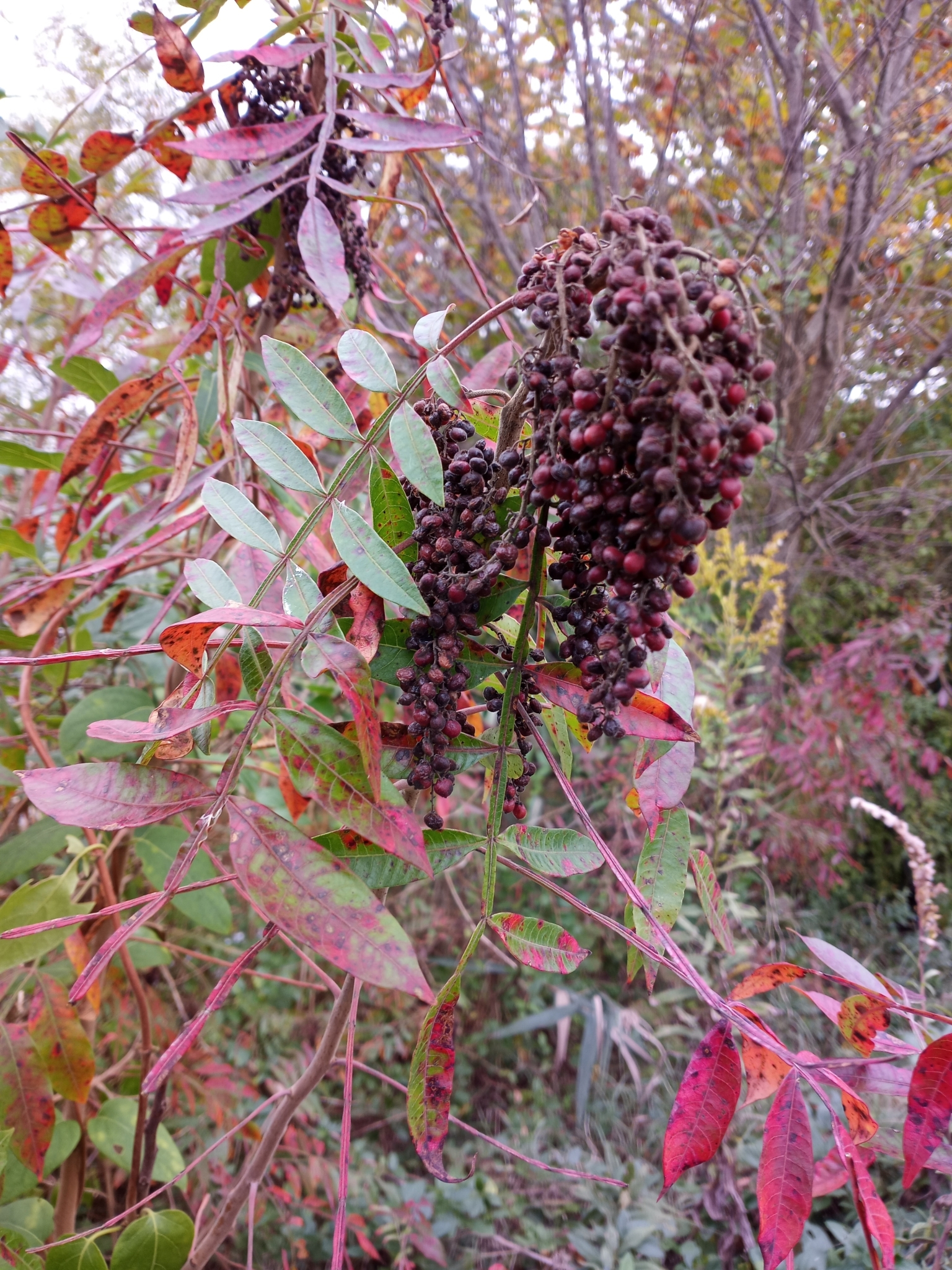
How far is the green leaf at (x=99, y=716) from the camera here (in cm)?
79

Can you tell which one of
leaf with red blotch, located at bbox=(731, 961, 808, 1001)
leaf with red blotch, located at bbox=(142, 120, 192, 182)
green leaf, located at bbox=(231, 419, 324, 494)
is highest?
leaf with red blotch, located at bbox=(142, 120, 192, 182)

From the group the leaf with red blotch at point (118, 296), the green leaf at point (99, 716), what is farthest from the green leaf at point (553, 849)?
the leaf with red blotch at point (118, 296)

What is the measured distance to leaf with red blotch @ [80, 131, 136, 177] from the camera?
681 mm

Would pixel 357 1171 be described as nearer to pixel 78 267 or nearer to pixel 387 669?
pixel 387 669

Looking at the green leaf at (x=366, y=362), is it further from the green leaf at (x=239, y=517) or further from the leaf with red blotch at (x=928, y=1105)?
the leaf with red blotch at (x=928, y=1105)

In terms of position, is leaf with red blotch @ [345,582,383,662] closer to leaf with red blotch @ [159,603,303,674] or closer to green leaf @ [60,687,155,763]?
leaf with red blotch @ [159,603,303,674]

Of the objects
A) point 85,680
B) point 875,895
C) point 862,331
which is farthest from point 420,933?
point 862,331

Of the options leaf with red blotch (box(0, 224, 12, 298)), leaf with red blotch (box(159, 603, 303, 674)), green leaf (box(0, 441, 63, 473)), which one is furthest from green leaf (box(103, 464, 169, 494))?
leaf with red blotch (box(159, 603, 303, 674))

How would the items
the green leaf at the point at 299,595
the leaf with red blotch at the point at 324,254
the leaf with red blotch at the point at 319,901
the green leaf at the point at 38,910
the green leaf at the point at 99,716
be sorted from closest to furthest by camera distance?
the leaf with red blotch at the point at 319,901 → the green leaf at the point at 299,595 → the leaf with red blotch at the point at 324,254 → the green leaf at the point at 38,910 → the green leaf at the point at 99,716

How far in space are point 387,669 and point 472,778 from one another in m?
1.38

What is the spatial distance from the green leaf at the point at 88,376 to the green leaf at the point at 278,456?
1.54 feet

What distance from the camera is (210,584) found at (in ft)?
1.57

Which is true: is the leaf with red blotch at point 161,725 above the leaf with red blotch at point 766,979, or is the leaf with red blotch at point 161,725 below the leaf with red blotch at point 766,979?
above

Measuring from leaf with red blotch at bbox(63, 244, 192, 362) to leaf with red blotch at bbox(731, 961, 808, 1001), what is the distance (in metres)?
0.76
